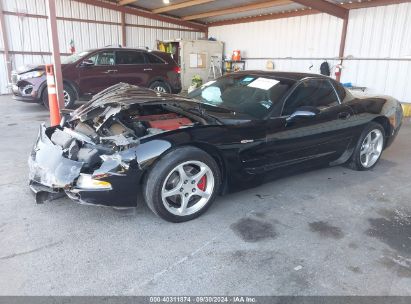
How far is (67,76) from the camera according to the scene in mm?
8461

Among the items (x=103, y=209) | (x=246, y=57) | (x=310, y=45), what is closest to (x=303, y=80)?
(x=103, y=209)

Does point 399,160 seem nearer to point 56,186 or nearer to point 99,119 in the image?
point 99,119

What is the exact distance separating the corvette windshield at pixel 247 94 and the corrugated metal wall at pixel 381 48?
8052 mm

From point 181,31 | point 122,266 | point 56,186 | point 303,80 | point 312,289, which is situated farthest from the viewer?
point 181,31

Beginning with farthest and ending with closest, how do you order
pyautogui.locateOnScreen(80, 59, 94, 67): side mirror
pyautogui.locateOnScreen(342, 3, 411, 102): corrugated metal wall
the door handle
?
pyautogui.locateOnScreen(342, 3, 411, 102): corrugated metal wall
pyautogui.locateOnScreen(80, 59, 94, 67): side mirror
the door handle

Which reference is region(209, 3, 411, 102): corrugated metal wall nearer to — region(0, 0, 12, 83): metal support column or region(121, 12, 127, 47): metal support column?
region(121, 12, 127, 47): metal support column

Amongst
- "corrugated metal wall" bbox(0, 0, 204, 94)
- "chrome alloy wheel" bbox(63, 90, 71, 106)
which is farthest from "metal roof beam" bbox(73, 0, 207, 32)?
"chrome alloy wheel" bbox(63, 90, 71, 106)

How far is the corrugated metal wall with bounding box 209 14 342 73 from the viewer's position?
11805 mm

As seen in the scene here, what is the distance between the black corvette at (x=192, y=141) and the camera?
2.67 meters

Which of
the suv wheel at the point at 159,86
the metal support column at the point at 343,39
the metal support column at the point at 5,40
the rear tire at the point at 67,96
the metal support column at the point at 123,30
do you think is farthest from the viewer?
the metal support column at the point at 123,30

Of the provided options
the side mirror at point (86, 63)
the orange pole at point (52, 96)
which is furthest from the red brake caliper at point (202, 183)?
the side mirror at point (86, 63)

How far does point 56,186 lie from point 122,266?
901mm

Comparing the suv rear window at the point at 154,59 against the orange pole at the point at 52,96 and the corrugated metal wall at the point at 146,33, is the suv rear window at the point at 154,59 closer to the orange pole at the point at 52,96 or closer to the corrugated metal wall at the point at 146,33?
the orange pole at the point at 52,96

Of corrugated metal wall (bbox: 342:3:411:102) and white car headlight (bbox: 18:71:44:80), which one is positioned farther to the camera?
corrugated metal wall (bbox: 342:3:411:102)
